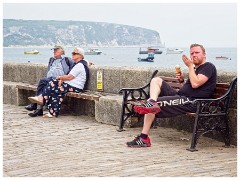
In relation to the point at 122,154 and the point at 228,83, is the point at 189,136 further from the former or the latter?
the point at 122,154

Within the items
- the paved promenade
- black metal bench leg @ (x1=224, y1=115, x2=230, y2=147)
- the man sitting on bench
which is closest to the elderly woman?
the paved promenade

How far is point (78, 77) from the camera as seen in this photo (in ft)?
32.2

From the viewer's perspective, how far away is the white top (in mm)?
9727

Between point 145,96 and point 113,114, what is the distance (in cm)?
60

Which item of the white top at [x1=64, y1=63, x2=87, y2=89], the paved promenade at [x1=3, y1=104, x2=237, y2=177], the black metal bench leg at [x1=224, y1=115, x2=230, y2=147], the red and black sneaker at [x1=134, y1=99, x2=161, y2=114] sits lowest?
the paved promenade at [x1=3, y1=104, x2=237, y2=177]

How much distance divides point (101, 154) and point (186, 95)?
141 centimetres

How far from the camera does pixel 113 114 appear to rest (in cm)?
866

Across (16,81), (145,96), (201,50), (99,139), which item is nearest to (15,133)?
(99,139)

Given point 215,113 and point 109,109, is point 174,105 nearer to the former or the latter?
point 215,113

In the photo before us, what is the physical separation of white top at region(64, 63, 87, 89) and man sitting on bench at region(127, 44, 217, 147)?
9.43 feet

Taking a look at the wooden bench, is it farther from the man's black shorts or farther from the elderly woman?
the elderly woman

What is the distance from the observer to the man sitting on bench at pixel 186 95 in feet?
22.4

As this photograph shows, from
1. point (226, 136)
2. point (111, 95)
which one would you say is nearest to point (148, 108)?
point (226, 136)

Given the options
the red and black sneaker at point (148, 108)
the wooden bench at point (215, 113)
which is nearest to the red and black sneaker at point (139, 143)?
the red and black sneaker at point (148, 108)
